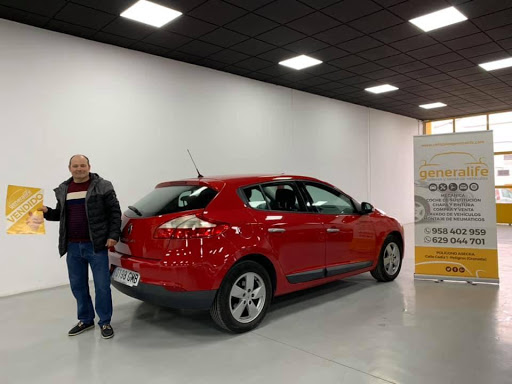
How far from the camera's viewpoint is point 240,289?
3.08m

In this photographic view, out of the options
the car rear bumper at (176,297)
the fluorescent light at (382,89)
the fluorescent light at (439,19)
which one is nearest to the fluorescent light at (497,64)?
the fluorescent light at (382,89)

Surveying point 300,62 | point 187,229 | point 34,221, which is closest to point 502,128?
point 300,62

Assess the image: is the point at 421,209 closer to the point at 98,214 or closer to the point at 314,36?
the point at 314,36

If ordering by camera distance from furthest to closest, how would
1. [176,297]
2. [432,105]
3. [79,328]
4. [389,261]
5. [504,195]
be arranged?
[504,195] → [432,105] → [389,261] → [79,328] → [176,297]

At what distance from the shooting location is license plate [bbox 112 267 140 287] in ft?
9.72

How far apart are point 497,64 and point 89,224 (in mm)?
7078

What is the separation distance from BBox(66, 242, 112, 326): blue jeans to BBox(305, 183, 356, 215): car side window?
6.59 feet

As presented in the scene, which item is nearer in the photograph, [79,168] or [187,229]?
[187,229]

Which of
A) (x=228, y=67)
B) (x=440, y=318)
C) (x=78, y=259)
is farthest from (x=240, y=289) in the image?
(x=228, y=67)

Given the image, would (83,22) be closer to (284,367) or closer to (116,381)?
(116,381)

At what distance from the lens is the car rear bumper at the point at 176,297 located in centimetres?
282

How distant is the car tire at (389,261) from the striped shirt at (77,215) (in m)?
3.24

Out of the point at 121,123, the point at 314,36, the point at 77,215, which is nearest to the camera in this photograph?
the point at 77,215

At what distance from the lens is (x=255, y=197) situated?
11.0 ft
